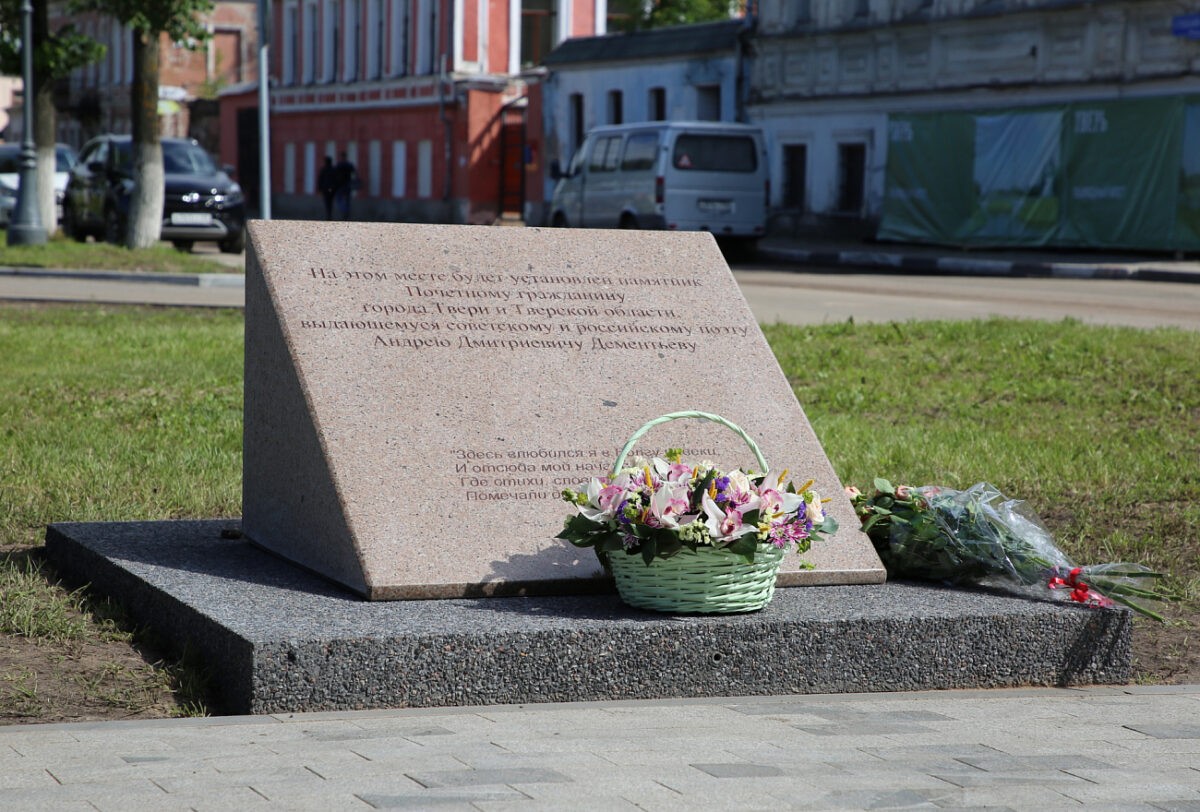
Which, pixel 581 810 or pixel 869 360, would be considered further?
pixel 869 360

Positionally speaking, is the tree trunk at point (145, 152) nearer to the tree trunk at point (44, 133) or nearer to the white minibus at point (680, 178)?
the tree trunk at point (44, 133)

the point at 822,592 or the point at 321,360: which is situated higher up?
the point at 321,360

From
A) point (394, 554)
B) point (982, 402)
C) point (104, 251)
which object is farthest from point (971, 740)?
point (104, 251)

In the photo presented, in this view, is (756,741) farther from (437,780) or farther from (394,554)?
(394,554)

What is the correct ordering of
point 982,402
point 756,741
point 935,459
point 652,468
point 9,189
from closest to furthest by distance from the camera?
point 756,741 < point 652,468 < point 935,459 < point 982,402 < point 9,189

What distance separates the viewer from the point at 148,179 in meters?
24.1

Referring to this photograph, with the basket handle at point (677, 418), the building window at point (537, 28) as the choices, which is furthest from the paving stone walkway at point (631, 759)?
the building window at point (537, 28)

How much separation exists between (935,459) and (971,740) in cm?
412

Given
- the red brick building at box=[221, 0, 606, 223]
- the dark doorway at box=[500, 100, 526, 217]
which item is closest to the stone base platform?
the red brick building at box=[221, 0, 606, 223]

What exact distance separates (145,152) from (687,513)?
67.8ft

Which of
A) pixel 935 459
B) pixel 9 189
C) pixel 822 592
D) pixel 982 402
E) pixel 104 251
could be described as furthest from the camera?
pixel 9 189

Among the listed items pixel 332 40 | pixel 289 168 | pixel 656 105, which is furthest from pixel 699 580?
pixel 289 168

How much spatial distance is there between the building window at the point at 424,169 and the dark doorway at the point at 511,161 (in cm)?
229

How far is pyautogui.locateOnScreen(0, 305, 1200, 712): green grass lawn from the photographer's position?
7000 mm
